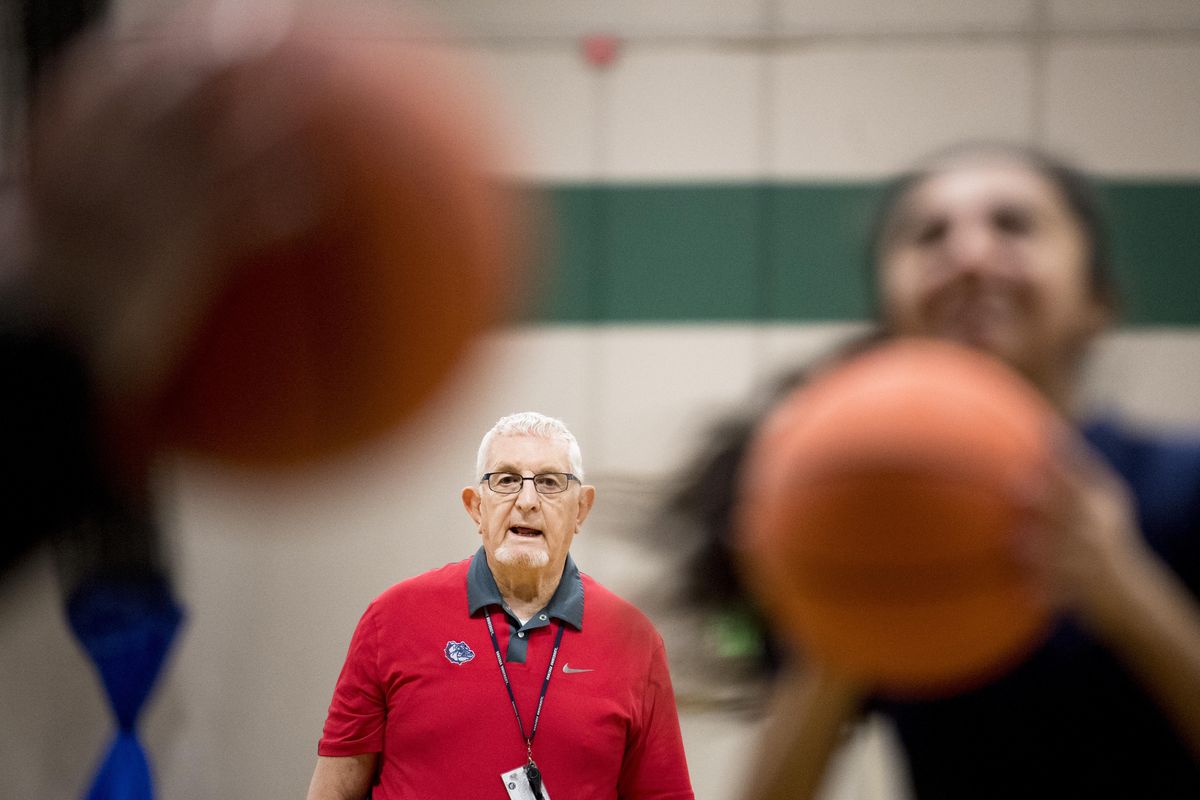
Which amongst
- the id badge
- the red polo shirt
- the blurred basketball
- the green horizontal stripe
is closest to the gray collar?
the red polo shirt

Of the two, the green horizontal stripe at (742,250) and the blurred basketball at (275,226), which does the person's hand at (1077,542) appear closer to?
the blurred basketball at (275,226)

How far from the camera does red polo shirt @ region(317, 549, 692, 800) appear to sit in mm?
1759

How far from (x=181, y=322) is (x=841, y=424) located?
0.49 meters

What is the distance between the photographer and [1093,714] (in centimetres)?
103

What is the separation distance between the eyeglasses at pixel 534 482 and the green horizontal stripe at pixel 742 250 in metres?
0.93

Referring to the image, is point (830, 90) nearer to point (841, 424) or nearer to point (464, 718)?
point (464, 718)

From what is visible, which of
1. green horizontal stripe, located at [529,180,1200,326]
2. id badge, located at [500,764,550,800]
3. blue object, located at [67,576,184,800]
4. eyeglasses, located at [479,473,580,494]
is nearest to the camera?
id badge, located at [500,764,550,800]

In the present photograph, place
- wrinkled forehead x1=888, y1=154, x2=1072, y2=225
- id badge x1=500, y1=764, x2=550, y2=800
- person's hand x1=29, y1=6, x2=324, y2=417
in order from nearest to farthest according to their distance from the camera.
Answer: person's hand x1=29, y1=6, x2=324, y2=417, wrinkled forehead x1=888, y1=154, x2=1072, y2=225, id badge x1=500, y1=764, x2=550, y2=800

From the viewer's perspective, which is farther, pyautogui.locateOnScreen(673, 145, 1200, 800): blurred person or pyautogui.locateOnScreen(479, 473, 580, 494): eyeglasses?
pyautogui.locateOnScreen(479, 473, 580, 494): eyeglasses

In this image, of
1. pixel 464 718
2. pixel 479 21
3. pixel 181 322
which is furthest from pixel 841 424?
pixel 479 21

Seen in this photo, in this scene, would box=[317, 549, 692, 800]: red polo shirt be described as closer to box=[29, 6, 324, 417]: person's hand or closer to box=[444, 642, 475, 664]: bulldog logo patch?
box=[444, 642, 475, 664]: bulldog logo patch

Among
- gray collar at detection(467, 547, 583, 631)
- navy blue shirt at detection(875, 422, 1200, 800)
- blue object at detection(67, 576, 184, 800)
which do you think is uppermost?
navy blue shirt at detection(875, 422, 1200, 800)

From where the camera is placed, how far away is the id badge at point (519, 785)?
1.71m

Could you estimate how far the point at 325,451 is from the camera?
0.81 meters
